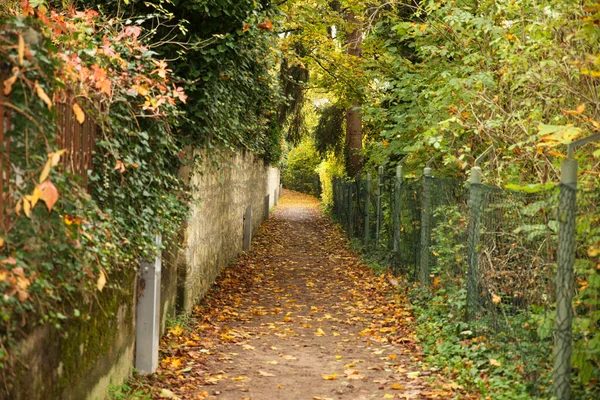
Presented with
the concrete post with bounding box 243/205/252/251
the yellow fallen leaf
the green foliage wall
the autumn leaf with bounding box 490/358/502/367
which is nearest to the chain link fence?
the autumn leaf with bounding box 490/358/502/367

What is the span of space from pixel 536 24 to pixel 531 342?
9.28ft

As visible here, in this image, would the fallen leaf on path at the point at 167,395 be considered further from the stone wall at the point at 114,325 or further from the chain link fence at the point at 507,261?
the chain link fence at the point at 507,261

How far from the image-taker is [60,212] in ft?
11.8

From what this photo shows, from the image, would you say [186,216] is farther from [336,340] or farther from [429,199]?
[429,199]

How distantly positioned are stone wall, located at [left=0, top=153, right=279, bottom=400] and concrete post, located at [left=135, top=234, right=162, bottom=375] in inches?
4.5

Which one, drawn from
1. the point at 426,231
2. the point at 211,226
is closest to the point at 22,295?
the point at 426,231

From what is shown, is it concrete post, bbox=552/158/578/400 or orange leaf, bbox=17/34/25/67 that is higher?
orange leaf, bbox=17/34/25/67

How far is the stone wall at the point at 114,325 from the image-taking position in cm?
356

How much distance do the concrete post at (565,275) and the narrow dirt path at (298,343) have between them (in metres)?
1.31

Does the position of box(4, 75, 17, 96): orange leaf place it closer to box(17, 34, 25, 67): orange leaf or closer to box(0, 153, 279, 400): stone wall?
box(17, 34, 25, 67): orange leaf

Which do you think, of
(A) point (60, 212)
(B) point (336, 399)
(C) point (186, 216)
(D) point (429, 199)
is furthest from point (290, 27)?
(A) point (60, 212)

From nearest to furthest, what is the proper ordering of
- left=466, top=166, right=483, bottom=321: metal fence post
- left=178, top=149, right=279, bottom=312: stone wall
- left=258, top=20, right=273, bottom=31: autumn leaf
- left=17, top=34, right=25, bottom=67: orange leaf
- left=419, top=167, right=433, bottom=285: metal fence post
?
left=17, top=34, right=25, bottom=67: orange leaf
left=466, top=166, right=483, bottom=321: metal fence post
left=178, top=149, right=279, bottom=312: stone wall
left=258, top=20, right=273, bottom=31: autumn leaf
left=419, top=167, right=433, bottom=285: metal fence post

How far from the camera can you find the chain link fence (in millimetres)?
4227

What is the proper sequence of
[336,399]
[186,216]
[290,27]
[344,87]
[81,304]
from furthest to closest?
[344,87] < [290,27] < [186,216] < [336,399] < [81,304]
